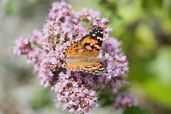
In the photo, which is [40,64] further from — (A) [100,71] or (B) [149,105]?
(B) [149,105]

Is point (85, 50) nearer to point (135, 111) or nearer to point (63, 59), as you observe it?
point (63, 59)

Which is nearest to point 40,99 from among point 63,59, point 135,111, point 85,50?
point 135,111

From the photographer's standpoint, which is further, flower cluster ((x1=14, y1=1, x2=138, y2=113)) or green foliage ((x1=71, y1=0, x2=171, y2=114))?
green foliage ((x1=71, y1=0, x2=171, y2=114))

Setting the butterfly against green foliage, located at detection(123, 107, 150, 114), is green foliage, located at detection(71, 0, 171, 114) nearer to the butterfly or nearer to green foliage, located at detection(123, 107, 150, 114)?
green foliage, located at detection(123, 107, 150, 114)

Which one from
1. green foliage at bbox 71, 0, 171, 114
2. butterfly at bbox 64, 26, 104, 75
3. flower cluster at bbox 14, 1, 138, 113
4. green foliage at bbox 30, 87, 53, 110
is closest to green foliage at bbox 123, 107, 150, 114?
flower cluster at bbox 14, 1, 138, 113

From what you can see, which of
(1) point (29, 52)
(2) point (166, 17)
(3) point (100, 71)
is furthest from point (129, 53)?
(3) point (100, 71)

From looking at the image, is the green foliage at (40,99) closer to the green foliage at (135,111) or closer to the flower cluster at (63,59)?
the flower cluster at (63,59)

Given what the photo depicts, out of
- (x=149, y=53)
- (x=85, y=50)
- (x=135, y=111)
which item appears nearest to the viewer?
(x=85, y=50)
